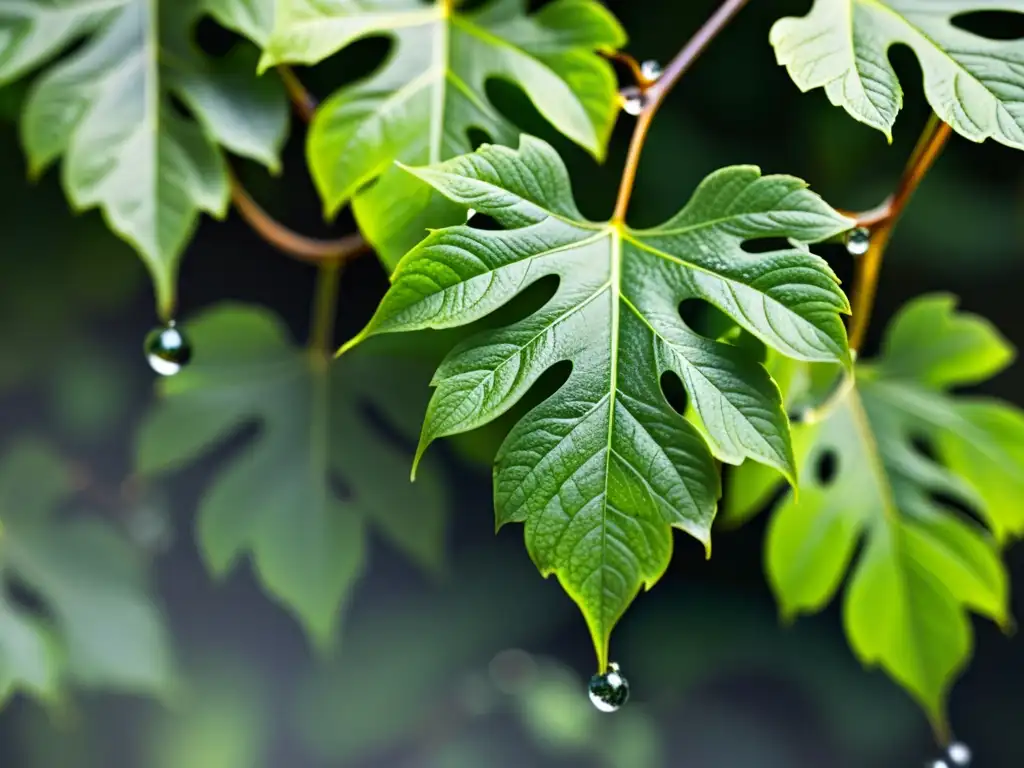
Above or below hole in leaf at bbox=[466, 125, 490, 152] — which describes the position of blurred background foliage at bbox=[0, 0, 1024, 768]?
below

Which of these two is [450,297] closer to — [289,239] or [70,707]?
[289,239]

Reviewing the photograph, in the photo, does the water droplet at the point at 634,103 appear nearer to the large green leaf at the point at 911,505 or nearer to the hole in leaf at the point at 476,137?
the hole in leaf at the point at 476,137

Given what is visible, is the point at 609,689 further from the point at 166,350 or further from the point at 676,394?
the point at 166,350

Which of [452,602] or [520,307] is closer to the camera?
[520,307]

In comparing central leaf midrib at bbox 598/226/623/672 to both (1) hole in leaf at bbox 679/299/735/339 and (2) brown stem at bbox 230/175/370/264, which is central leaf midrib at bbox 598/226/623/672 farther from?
(2) brown stem at bbox 230/175/370/264

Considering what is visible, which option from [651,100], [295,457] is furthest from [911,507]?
[295,457]

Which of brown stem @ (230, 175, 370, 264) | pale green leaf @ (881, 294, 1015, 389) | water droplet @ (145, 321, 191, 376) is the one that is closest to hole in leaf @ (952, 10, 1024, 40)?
pale green leaf @ (881, 294, 1015, 389)
